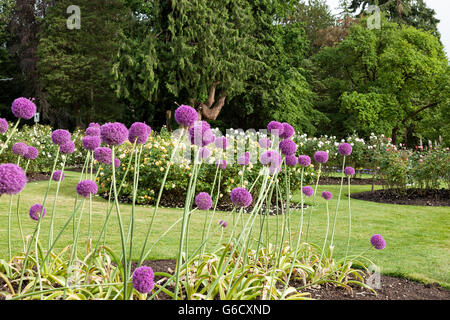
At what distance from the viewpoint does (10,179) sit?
50.6 inches

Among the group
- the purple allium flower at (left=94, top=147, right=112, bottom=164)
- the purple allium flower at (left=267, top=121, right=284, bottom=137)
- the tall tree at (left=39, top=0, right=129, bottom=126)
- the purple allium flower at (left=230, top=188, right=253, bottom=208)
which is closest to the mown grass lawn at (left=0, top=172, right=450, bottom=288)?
the purple allium flower at (left=267, top=121, right=284, bottom=137)

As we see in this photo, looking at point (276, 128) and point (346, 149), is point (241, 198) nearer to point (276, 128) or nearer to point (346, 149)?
point (276, 128)

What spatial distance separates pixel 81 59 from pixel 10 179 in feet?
87.1

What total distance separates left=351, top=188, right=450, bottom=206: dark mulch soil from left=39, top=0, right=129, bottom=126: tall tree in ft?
61.1

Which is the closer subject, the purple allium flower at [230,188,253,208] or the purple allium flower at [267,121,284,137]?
the purple allium flower at [230,188,253,208]

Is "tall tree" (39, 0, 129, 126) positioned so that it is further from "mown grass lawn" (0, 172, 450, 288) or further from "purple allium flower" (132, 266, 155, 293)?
"purple allium flower" (132, 266, 155, 293)

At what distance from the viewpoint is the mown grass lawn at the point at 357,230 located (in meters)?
3.92

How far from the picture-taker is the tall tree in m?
25.0

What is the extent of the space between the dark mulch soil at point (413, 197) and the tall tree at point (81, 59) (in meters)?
18.6

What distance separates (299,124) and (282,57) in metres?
3.81

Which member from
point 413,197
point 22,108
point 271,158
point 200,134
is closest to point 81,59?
point 413,197

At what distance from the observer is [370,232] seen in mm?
5820
